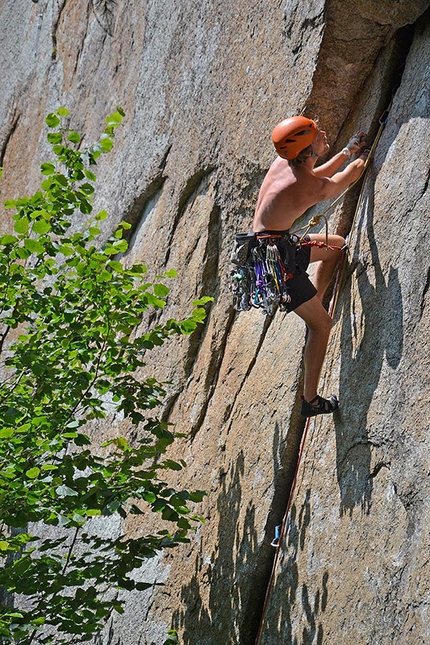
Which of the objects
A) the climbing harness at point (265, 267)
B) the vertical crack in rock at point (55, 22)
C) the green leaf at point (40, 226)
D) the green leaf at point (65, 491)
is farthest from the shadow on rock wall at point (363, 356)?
the vertical crack in rock at point (55, 22)

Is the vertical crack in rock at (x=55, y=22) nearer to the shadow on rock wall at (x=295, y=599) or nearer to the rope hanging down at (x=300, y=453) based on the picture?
the rope hanging down at (x=300, y=453)

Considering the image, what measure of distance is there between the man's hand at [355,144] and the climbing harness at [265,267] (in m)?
0.59

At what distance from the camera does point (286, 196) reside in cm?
472

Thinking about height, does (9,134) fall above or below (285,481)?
above

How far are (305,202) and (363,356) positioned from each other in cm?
83

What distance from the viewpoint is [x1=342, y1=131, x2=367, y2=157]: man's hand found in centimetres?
498

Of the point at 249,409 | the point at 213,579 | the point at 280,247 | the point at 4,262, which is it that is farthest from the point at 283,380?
the point at 4,262

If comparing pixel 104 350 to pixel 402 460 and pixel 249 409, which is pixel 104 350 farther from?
pixel 402 460

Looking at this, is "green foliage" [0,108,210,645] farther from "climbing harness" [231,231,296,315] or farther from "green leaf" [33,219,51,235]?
"climbing harness" [231,231,296,315]

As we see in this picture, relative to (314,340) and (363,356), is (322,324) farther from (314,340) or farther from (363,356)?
→ (363,356)

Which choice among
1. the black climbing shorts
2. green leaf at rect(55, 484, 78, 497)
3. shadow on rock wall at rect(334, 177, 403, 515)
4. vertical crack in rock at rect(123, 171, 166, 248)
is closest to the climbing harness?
the black climbing shorts

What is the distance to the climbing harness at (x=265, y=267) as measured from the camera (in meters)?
4.72

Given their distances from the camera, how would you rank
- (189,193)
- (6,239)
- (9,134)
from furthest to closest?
(9,134), (189,193), (6,239)

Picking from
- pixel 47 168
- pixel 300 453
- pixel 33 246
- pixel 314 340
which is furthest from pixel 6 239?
pixel 300 453
